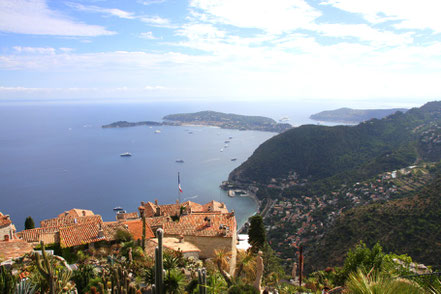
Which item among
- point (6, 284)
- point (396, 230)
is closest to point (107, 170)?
point (396, 230)

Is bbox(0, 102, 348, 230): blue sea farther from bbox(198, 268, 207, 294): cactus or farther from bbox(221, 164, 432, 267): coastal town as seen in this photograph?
bbox(198, 268, 207, 294): cactus

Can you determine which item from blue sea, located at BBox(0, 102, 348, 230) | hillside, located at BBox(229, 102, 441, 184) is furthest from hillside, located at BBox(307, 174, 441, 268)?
hillside, located at BBox(229, 102, 441, 184)

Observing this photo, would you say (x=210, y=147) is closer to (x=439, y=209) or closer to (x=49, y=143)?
(x=49, y=143)

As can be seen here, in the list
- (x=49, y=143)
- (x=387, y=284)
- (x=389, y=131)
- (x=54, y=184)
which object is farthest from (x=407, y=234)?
(x=49, y=143)

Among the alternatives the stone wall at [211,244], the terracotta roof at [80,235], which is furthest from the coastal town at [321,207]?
the terracotta roof at [80,235]

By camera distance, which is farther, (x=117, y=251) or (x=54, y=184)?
(x=54, y=184)

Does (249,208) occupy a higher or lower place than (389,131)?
lower

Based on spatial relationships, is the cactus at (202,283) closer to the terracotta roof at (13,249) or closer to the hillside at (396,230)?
the terracotta roof at (13,249)
